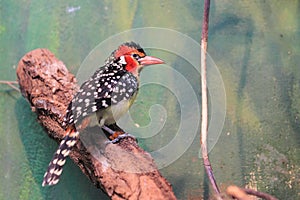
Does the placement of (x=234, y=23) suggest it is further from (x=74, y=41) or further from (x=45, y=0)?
(x=45, y=0)

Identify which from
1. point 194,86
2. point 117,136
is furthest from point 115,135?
point 194,86

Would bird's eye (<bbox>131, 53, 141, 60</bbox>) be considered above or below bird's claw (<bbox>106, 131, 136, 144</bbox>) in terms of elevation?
above

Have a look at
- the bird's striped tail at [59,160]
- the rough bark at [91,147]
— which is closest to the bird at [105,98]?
the bird's striped tail at [59,160]

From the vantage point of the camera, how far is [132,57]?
3.28m

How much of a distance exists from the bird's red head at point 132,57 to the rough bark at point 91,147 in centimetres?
36

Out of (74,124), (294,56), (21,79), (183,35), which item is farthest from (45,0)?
(294,56)

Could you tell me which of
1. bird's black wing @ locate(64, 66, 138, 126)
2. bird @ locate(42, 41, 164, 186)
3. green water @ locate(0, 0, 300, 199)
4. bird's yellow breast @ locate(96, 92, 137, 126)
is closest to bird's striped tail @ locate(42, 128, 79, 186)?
bird @ locate(42, 41, 164, 186)

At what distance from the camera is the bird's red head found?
3.27 meters

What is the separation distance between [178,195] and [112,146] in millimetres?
667

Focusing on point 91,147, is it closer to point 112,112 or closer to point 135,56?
point 112,112

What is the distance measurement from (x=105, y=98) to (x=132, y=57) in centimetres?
46

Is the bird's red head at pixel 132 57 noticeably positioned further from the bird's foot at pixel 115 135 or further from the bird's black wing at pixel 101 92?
the bird's foot at pixel 115 135

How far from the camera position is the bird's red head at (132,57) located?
10.7 ft

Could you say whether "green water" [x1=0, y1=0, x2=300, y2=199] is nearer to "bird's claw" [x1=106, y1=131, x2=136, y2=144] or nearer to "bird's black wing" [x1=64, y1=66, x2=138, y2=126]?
"bird's claw" [x1=106, y1=131, x2=136, y2=144]
